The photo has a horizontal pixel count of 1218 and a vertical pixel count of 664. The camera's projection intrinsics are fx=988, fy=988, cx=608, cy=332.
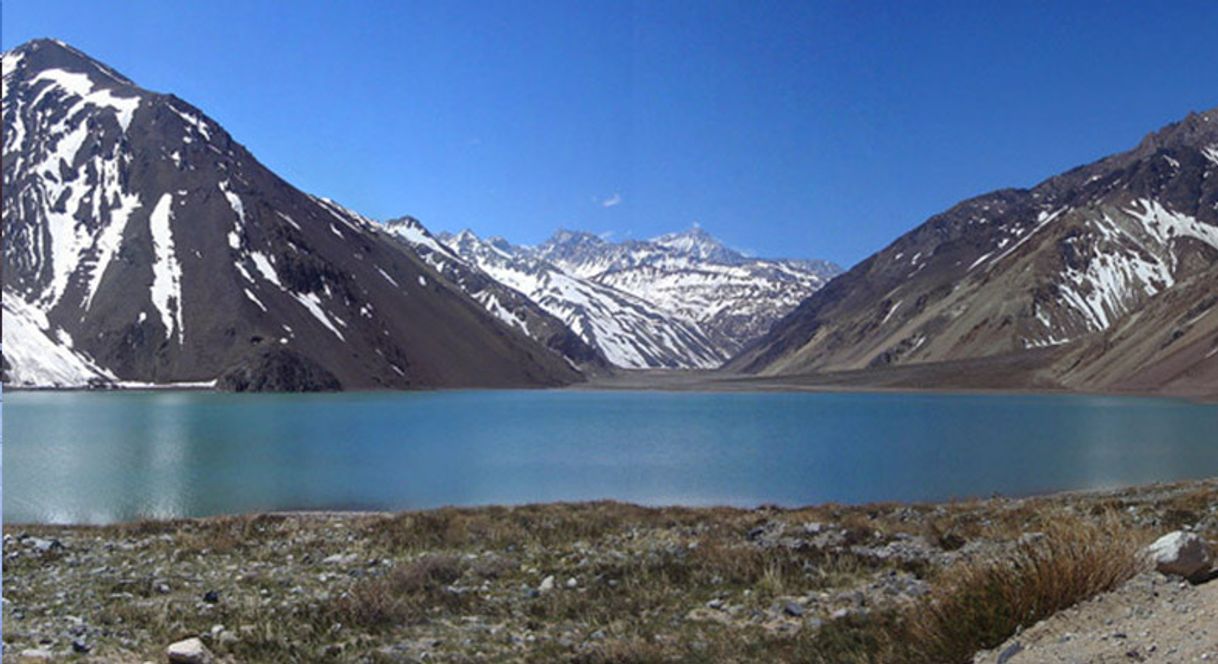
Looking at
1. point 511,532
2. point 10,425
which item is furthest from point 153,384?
point 511,532

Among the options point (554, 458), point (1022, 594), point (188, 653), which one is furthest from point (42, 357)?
point (1022, 594)

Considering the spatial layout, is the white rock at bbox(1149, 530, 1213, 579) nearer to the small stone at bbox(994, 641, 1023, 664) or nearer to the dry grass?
the dry grass

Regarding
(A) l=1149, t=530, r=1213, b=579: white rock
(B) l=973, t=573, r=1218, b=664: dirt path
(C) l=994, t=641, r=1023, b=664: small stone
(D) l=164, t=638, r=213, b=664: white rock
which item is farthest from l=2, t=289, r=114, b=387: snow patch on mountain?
(A) l=1149, t=530, r=1213, b=579: white rock

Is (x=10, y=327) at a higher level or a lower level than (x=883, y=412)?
higher

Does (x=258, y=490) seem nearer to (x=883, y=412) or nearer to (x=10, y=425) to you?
(x=10, y=425)

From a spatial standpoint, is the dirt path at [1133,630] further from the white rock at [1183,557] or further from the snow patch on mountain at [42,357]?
the snow patch on mountain at [42,357]

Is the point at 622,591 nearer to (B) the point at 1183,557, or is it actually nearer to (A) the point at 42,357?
(B) the point at 1183,557

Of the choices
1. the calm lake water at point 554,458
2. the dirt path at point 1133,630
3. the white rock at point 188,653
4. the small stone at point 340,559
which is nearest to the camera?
the dirt path at point 1133,630

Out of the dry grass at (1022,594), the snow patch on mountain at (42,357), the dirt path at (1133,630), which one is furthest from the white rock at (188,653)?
the snow patch on mountain at (42,357)
